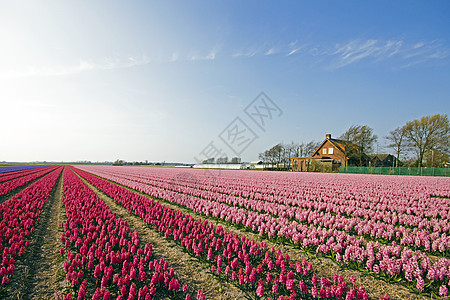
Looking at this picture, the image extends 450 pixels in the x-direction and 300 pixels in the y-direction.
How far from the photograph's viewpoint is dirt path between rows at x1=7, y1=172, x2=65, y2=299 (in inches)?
153

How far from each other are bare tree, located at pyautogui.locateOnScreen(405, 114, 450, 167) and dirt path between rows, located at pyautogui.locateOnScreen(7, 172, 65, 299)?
5770 centimetres

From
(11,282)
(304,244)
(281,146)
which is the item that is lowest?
(11,282)

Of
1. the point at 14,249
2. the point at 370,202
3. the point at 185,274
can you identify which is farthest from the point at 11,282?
the point at 370,202

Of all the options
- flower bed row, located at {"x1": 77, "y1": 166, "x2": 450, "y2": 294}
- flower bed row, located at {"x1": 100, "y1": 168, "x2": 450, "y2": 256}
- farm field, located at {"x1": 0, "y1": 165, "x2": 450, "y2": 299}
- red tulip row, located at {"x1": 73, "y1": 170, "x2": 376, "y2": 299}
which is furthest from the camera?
flower bed row, located at {"x1": 100, "y1": 168, "x2": 450, "y2": 256}

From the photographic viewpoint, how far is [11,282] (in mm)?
4207

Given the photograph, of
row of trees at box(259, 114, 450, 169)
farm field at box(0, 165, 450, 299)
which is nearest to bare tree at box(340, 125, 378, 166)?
row of trees at box(259, 114, 450, 169)

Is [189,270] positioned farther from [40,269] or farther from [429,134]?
[429,134]

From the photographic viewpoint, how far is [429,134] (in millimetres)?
45250

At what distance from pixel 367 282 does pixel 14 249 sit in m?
7.40

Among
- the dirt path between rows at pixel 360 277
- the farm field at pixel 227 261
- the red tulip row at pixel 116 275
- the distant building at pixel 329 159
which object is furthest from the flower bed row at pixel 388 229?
the distant building at pixel 329 159

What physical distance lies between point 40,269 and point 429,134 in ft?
199

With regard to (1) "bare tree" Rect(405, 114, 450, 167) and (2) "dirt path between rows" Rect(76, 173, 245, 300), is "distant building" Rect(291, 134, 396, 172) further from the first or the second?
(2) "dirt path between rows" Rect(76, 173, 245, 300)

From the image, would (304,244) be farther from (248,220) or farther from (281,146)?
(281,146)

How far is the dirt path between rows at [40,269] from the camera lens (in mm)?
3898
